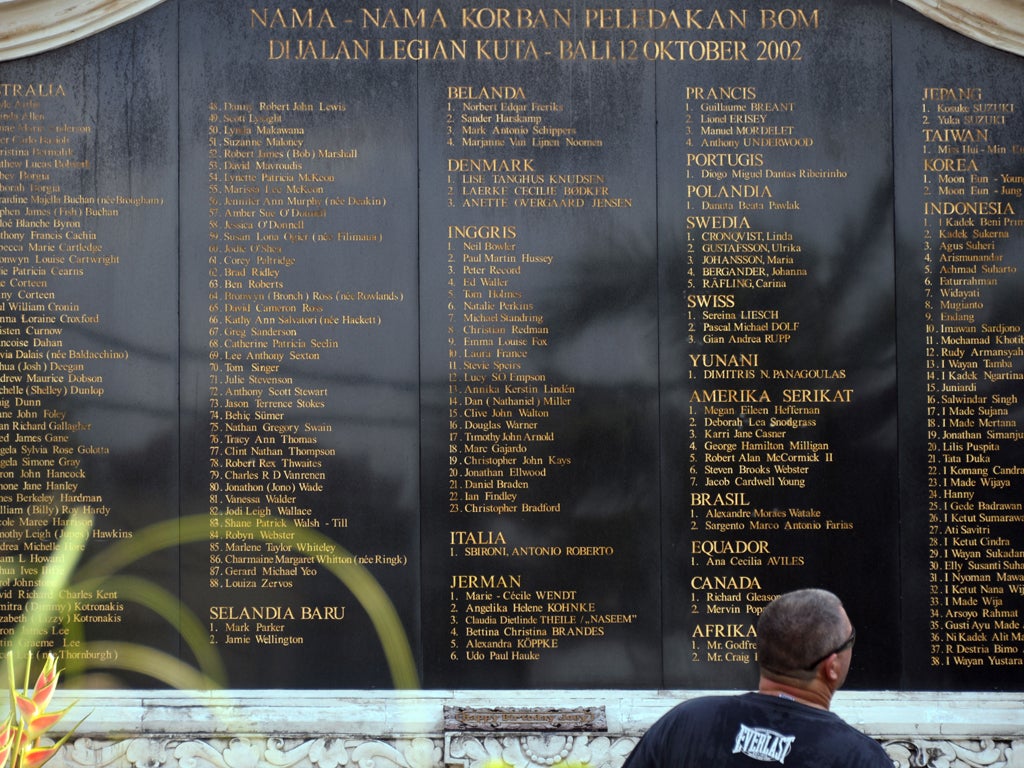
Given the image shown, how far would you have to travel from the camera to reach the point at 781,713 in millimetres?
3105

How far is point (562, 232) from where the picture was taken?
6188 mm

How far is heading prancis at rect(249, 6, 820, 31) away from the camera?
20.6 feet

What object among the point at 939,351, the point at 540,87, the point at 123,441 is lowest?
the point at 123,441

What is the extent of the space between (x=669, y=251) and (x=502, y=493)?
5.26 feet

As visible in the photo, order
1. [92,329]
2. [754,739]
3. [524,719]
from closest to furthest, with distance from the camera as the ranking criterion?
[754,739] → [524,719] → [92,329]

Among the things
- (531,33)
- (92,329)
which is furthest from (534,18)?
(92,329)

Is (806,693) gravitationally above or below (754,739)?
above

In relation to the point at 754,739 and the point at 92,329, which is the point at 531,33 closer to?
the point at 92,329

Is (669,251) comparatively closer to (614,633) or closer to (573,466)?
(573,466)

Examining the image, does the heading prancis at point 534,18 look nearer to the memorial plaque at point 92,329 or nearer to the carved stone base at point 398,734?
the memorial plaque at point 92,329

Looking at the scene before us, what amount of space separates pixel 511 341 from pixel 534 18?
180cm

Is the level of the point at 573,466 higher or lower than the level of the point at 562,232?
lower

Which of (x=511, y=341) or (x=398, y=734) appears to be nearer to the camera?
(x=398, y=734)

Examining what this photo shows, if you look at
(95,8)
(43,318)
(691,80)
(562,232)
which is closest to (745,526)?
(562,232)
